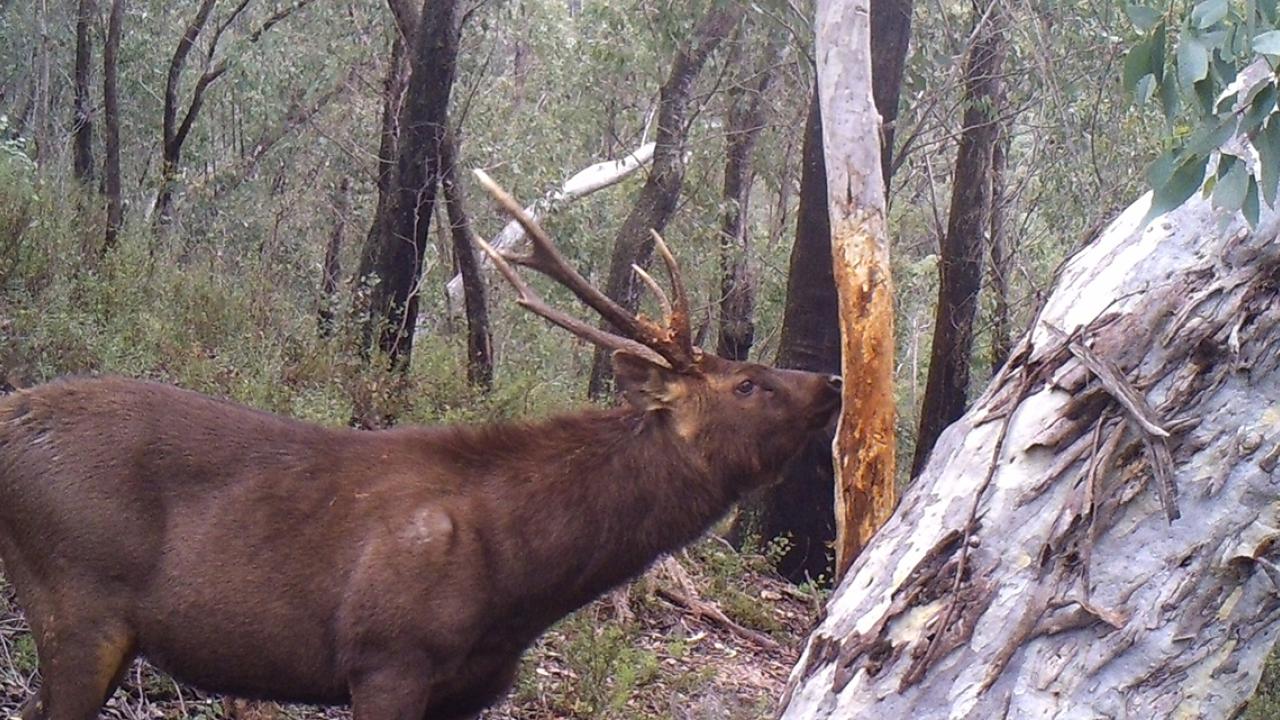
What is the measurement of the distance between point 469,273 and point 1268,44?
9365mm

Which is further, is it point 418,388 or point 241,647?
point 418,388

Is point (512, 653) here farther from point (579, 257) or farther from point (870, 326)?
point (579, 257)

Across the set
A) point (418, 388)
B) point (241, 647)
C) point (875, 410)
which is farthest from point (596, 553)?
point (418, 388)

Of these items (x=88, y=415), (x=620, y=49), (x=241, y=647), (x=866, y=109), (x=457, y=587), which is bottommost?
(x=241, y=647)

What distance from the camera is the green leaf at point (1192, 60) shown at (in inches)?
121

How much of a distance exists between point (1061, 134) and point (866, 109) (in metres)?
7.64

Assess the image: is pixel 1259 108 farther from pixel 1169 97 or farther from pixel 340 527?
pixel 340 527

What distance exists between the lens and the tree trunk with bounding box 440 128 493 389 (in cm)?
1125

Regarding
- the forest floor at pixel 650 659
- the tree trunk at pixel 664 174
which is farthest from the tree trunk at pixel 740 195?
the forest floor at pixel 650 659

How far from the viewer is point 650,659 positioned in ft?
25.0

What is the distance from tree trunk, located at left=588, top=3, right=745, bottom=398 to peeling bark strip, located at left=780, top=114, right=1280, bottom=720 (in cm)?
1137

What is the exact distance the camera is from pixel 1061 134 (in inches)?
552

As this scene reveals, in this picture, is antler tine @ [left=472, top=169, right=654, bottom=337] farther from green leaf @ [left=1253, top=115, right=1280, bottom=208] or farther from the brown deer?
green leaf @ [left=1253, top=115, right=1280, bottom=208]

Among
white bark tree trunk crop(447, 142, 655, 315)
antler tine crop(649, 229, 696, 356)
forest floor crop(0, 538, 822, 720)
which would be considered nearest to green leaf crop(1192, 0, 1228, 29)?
antler tine crop(649, 229, 696, 356)
